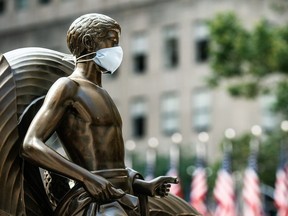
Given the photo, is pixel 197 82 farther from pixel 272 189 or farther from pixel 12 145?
pixel 12 145

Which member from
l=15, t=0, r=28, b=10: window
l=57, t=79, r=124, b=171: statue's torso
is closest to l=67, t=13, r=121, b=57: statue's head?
l=57, t=79, r=124, b=171: statue's torso

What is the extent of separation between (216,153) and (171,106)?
18.7 feet

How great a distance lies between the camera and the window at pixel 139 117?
3258 inches

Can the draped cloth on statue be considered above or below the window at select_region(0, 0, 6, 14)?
below

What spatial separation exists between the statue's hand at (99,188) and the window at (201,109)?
227 ft

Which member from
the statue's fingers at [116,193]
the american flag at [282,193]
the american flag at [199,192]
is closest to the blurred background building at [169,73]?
the american flag at [199,192]

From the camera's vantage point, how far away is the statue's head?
9.60 m

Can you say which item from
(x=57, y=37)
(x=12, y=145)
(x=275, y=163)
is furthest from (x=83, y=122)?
(x=57, y=37)

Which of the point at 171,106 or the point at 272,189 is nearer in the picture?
the point at 272,189

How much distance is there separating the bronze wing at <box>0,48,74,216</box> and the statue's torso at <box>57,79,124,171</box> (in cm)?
34

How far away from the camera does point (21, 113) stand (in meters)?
9.77

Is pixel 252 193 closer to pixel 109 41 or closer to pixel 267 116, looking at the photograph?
pixel 109 41

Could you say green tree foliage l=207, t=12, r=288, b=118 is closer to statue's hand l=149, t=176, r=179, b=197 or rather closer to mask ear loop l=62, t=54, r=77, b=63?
mask ear loop l=62, t=54, r=77, b=63

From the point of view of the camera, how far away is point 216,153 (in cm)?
7681
